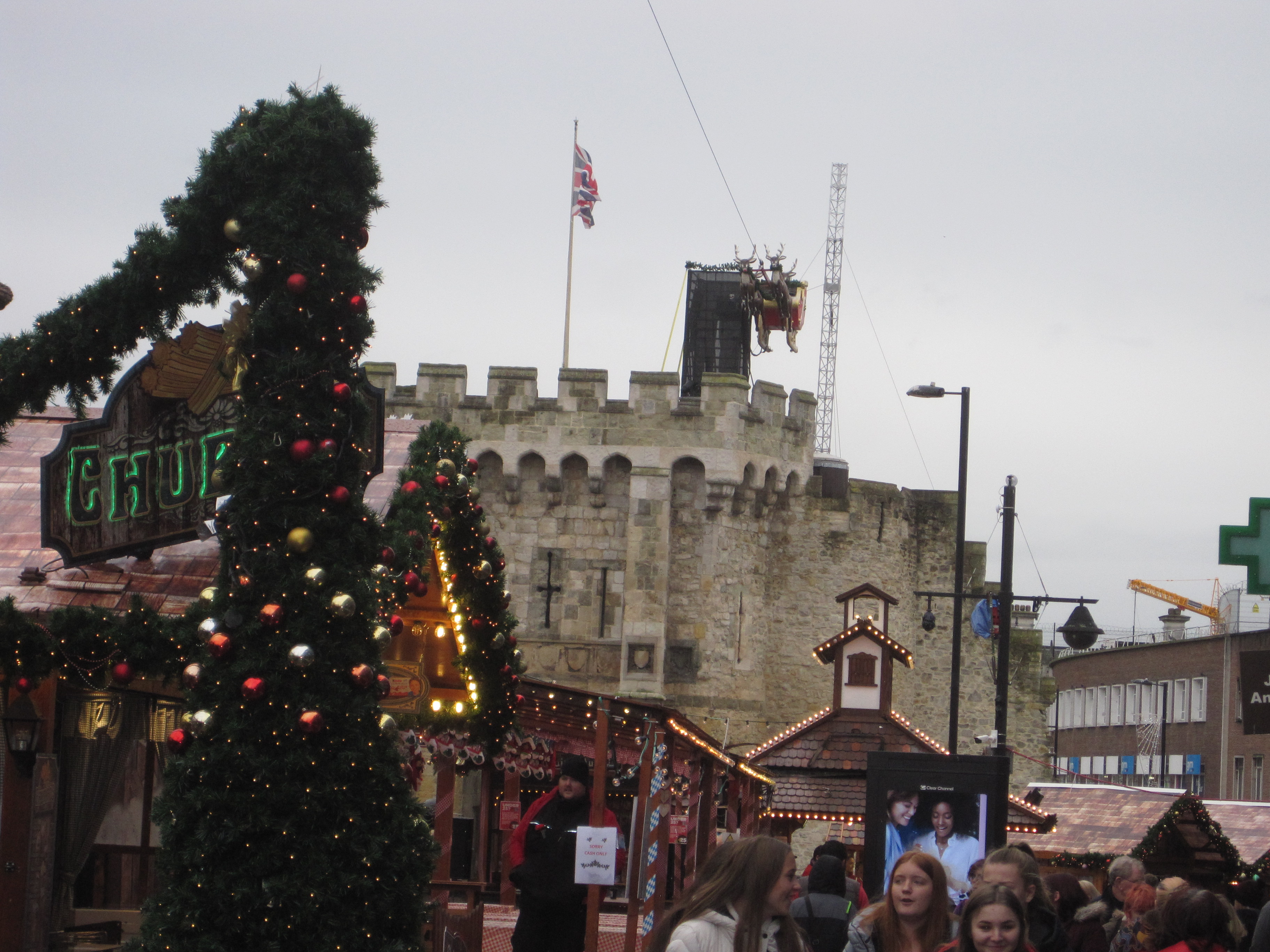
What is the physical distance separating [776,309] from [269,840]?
28315mm

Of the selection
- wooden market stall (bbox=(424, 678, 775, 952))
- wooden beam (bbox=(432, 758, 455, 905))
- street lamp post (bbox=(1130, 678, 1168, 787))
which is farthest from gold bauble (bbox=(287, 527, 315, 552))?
street lamp post (bbox=(1130, 678, 1168, 787))

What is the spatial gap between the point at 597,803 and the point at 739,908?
651cm

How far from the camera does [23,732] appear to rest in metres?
10.7

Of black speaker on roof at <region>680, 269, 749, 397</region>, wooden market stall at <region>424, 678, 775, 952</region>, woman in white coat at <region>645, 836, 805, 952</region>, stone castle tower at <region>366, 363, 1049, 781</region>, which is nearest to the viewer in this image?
woman in white coat at <region>645, 836, 805, 952</region>

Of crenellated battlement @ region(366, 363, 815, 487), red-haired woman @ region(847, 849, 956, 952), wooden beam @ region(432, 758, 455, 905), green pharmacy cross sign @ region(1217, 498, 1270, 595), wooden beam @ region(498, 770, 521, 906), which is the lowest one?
wooden beam @ region(498, 770, 521, 906)

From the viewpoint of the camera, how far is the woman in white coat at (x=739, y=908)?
17.5 ft

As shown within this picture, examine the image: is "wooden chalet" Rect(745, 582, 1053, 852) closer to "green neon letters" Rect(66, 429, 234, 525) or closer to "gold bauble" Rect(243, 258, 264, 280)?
"green neon letters" Rect(66, 429, 234, 525)

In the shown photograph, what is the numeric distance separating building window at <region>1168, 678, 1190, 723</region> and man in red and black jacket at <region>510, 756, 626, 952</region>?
155ft

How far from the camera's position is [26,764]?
35.5ft

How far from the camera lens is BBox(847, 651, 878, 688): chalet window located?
86.6 feet

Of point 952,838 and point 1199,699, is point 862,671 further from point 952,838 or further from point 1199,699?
point 1199,699

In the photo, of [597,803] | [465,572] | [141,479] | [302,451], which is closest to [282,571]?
[302,451]

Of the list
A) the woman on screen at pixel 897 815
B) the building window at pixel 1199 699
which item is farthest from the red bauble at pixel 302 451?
the building window at pixel 1199 699

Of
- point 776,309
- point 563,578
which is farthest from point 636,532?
point 776,309
